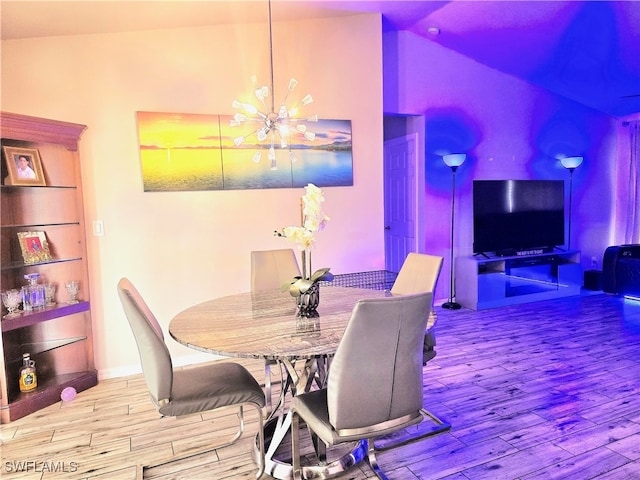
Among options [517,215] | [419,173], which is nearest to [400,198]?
[419,173]

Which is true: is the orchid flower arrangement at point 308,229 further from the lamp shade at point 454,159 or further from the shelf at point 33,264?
the lamp shade at point 454,159

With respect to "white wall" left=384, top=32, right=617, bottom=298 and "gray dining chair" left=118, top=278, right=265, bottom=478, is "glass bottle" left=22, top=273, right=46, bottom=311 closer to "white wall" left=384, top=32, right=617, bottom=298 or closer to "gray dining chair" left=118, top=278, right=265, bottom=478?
"gray dining chair" left=118, top=278, right=265, bottom=478

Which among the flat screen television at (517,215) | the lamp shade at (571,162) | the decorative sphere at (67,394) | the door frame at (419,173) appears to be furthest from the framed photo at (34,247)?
the lamp shade at (571,162)

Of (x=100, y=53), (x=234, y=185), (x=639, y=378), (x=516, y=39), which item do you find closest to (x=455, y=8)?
(x=516, y=39)

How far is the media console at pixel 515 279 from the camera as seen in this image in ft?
16.2

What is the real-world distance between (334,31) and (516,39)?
2.08m

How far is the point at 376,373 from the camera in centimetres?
162

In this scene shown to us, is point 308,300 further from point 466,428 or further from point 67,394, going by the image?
point 67,394

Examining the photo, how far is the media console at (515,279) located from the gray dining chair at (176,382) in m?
3.55

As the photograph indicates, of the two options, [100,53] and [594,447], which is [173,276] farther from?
[594,447]

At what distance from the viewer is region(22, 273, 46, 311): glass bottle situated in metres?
2.95

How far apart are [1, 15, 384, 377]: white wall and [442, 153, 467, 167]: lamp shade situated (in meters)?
1.16

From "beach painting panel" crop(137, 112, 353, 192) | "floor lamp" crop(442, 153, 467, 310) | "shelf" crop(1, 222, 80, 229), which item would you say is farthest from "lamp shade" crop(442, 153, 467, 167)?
"shelf" crop(1, 222, 80, 229)

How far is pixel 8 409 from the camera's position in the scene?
2.69 metres
